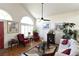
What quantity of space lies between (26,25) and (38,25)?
0.23 metres

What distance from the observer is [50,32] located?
89.0 inches

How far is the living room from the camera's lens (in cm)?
217

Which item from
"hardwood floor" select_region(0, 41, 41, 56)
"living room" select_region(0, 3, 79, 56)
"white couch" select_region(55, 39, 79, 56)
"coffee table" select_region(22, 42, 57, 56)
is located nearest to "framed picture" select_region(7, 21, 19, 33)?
"living room" select_region(0, 3, 79, 56)

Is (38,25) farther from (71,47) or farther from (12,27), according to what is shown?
(71,47)

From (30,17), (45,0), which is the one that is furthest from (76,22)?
(30,17)

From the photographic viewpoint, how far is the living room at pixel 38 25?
7.11ft

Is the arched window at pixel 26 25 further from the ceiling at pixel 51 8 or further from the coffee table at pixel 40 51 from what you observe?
the coffee table at pixel 40 51

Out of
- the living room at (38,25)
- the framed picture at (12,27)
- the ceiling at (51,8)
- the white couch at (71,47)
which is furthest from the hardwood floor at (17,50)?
the ceiling at (51,8)

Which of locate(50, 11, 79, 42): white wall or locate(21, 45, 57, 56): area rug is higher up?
locate(50, 11, 79, 42): white wall

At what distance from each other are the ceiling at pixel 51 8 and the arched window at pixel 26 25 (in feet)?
0.49

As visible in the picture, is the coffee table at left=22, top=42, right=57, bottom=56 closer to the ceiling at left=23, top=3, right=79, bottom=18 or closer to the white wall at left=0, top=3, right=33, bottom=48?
the white wall at left=0, top=3, right=33, bottom=48

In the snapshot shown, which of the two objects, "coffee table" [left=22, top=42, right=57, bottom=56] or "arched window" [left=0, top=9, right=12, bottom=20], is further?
"coffee table" [left=22, top=42, right=57, bottom=56]

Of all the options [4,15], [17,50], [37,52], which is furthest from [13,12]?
[37,52]

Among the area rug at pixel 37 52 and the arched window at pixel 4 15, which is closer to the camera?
the arched window at pixel 4 15
